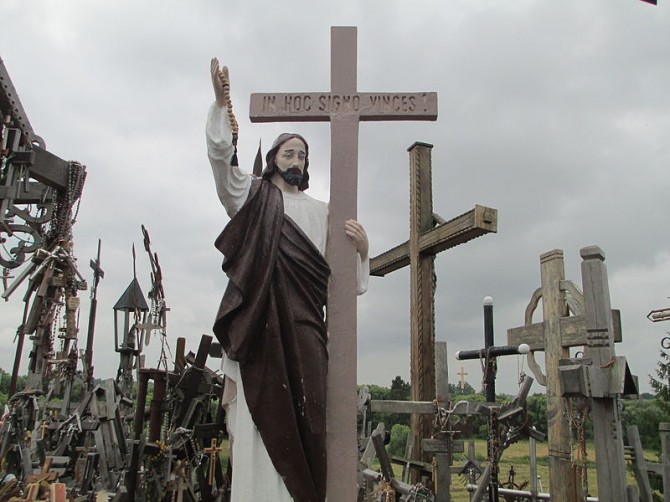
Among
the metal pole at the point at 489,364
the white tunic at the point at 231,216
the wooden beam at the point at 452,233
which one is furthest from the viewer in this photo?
the metal pole at the point at 489,364

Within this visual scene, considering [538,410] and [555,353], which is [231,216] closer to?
[555,353]

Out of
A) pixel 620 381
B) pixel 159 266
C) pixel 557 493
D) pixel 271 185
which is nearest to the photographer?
pixel 271 185

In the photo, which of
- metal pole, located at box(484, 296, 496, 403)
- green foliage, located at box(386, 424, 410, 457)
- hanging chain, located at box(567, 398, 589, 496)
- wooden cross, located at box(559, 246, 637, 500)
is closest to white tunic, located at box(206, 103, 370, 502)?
wooden cross, located at box(559, 246, 637, 500)

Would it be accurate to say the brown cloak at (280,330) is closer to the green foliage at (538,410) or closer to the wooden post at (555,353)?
the wooden post at (555,353)

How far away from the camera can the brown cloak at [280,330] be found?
124 inches

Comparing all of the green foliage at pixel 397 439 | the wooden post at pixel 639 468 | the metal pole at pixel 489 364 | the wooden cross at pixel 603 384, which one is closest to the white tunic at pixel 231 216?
the wooden cross at pixel 603 384

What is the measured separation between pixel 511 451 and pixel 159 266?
9314 mm

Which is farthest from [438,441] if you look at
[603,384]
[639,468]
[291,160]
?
[291,160]

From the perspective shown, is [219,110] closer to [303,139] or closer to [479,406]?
[303,139]

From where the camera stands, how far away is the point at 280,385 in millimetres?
3207

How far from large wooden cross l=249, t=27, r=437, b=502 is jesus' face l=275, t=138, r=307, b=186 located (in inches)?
7.0

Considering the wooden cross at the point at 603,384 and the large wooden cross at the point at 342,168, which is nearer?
the large wooden cross at the point at 342,168

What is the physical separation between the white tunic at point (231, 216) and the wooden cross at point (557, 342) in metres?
3.70

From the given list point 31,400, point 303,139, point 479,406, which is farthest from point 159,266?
A: point 303,139
